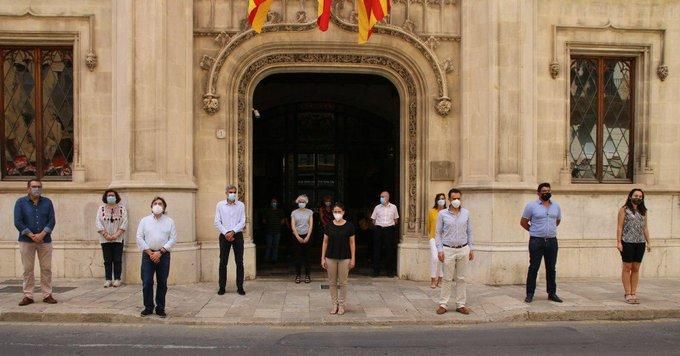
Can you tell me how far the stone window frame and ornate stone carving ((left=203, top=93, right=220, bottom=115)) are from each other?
25.0ft

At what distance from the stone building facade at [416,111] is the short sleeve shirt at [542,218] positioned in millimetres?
1796

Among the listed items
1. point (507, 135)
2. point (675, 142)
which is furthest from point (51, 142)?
point (675, 142)

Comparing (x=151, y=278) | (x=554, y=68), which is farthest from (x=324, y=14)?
(x=151, y=278)

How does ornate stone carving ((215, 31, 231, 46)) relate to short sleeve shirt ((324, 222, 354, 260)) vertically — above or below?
above

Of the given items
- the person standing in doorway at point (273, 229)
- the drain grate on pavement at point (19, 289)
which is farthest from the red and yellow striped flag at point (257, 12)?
the drain grate on pavement at point (19, 289)

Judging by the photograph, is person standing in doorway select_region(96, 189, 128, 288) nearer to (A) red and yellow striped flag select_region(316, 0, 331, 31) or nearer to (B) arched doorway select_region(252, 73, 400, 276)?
(A) red and yellow striped flag select_region(316, 0, 331, 31)

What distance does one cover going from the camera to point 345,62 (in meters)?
12.9

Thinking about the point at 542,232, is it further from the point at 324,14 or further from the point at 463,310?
the point at 324,14

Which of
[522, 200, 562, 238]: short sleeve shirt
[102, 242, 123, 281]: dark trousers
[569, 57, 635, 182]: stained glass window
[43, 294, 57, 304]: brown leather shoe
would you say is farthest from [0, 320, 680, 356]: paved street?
[569, 57, 635, 182]: stained glass window

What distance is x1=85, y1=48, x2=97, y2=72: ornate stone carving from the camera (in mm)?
12141

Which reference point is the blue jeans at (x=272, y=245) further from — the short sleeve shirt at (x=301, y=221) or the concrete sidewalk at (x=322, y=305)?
the concrete sidewalk at (x=322, y=305)

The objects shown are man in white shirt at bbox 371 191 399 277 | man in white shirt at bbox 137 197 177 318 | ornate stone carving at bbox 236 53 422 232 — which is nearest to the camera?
man in white shirt at bbox 137 197 177 318

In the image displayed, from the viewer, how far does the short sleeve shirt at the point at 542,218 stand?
32.3 feet

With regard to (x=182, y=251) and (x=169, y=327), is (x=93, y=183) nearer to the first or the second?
(x=182, y=251)
